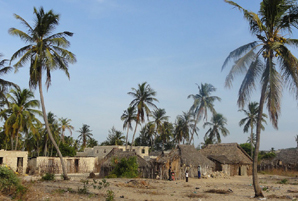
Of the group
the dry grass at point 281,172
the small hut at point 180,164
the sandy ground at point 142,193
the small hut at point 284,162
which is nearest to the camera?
the sandy ground at point 142,193

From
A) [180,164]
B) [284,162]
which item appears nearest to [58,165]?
[180,164]

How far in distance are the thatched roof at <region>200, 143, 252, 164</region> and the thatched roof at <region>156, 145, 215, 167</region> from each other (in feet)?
16.6

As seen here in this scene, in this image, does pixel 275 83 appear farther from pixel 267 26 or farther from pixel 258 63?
pixel 267 26

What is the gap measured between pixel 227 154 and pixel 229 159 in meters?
1.82

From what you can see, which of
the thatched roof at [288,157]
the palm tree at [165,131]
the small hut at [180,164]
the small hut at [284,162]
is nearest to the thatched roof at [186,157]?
the small hut at [180,164]

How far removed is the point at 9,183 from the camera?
11.6 m

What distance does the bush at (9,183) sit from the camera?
11.5 m

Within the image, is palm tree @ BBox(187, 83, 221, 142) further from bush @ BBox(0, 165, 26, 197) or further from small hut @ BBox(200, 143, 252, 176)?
bush @ BBox(0, 165, 26, 197)

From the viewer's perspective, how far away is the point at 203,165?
105ft

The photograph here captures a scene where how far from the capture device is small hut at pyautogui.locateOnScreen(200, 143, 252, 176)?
36.8 metres

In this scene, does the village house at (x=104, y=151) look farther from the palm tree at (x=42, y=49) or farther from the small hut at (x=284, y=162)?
the palm tree at (x=42, y=49)

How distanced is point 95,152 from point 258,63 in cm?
4017

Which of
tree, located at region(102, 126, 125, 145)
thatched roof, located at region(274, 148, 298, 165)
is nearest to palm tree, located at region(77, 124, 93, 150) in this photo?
tree, located at region(102, 126, 125, 145)

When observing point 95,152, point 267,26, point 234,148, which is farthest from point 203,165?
point 95,152
